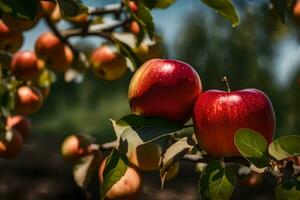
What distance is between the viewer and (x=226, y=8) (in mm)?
986

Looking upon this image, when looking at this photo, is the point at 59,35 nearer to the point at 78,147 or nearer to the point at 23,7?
the point at 78,147

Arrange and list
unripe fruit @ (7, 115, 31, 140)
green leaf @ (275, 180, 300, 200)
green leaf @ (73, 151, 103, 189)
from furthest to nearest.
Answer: unripe fruit @ (7, 115, 31, 140) < green leaf @ (73, 151, 103, 189) < green leaf @ (275, 180, 300, 200)

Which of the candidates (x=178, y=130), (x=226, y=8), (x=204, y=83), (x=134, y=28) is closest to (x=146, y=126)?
(x=178, y=130)

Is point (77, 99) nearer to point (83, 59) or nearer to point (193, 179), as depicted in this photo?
point (193, 179)

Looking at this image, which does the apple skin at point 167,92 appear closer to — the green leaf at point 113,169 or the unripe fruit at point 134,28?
the green leaf at point 113,169

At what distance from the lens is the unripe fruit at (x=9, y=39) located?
1.32 metres

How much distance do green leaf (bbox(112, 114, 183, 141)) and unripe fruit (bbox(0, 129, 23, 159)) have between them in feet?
1.76

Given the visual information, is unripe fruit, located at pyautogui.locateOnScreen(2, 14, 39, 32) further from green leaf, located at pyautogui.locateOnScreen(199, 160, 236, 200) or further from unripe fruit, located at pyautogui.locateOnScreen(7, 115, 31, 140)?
green leaf, located at pyautogui.locateOnScreen(199, 160, 236, 200)

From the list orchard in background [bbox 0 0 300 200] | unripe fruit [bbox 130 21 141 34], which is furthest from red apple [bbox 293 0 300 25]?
unripe fruit [bbox 130 21 141 34]

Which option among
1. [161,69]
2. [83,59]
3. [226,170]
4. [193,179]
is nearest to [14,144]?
[83,59]

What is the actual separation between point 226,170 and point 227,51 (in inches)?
449

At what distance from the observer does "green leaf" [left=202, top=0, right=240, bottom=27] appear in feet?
3.21

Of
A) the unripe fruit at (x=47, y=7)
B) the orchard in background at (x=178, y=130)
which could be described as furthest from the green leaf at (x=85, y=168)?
the unripe fruit at (x=47, y=7)

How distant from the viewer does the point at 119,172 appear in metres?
0.85
